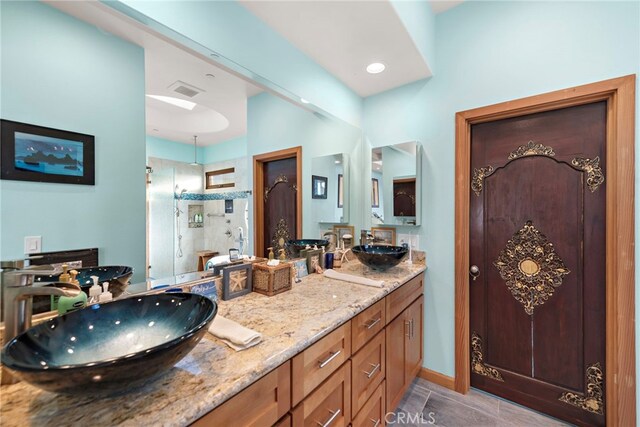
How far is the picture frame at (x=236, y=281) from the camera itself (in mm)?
1367

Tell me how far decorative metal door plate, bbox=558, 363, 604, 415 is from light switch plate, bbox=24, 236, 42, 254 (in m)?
2.87

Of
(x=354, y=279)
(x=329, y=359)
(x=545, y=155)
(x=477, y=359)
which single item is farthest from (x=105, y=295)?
(x=545, y=155)

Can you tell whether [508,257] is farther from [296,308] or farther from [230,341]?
[230,341]

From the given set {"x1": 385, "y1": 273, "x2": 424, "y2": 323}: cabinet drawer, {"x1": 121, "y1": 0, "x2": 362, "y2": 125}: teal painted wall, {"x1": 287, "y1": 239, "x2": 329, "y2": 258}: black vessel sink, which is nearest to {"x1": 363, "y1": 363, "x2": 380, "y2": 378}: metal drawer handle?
{"x1": 385, "y1": 273, "x2": 424, "y2": 323}: cabinet drawer

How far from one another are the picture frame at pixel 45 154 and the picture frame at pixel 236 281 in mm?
694

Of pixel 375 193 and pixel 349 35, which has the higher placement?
pixel 349 35

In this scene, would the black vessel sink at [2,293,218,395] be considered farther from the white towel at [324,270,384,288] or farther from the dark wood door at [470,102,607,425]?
the dark wood door at [470,102,607,425]

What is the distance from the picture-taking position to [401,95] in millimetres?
2350

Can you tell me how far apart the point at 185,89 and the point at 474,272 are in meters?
2.26

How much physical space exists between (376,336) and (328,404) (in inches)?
19.0

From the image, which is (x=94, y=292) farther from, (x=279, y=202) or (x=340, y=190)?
(x=340, y=190)

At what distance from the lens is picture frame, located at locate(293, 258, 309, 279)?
1818mm

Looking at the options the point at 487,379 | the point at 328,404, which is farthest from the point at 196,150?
the point at 487,379

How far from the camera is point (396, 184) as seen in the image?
7.72 feet
